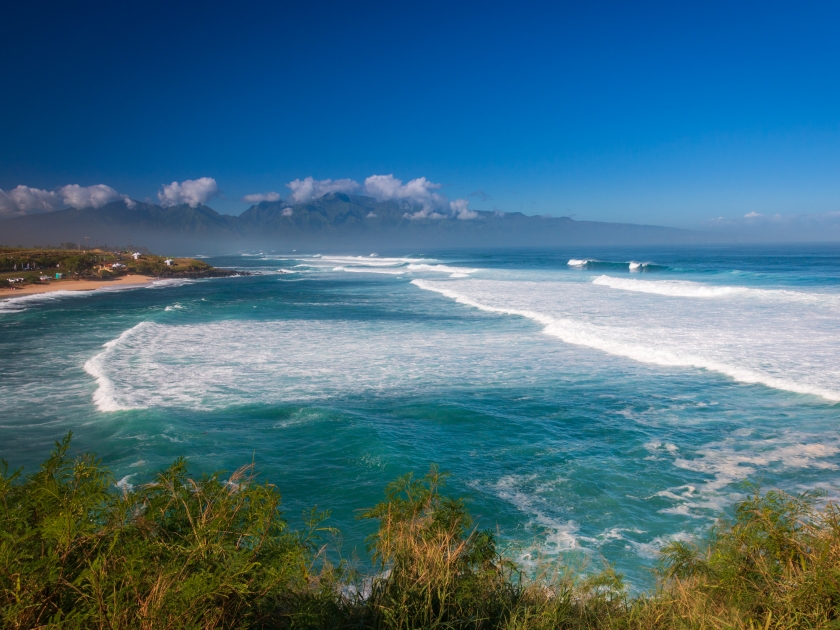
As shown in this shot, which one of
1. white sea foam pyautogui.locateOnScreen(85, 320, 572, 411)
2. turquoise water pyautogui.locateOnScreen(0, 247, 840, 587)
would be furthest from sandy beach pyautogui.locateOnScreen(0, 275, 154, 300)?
white sea foam pyautogui.locateOnScreen(85, 320, 572, 411)

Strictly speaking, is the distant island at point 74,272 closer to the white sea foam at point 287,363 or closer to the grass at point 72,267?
the grass at point 72,267

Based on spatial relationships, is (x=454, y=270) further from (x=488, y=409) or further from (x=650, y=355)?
(x=488, y=409)

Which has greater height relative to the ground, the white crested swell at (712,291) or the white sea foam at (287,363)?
the white crested swell at (712,291)

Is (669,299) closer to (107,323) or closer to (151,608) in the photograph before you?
(107,323)

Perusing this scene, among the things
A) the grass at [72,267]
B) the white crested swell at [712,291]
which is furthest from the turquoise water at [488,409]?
the grass at [72,267]

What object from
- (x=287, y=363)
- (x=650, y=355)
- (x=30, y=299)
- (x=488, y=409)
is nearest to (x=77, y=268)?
(x=30, y=299)

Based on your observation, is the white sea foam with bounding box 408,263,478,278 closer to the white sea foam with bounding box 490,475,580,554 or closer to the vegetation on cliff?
the vegetation on cliff

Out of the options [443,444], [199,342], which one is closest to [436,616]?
[443,444]
